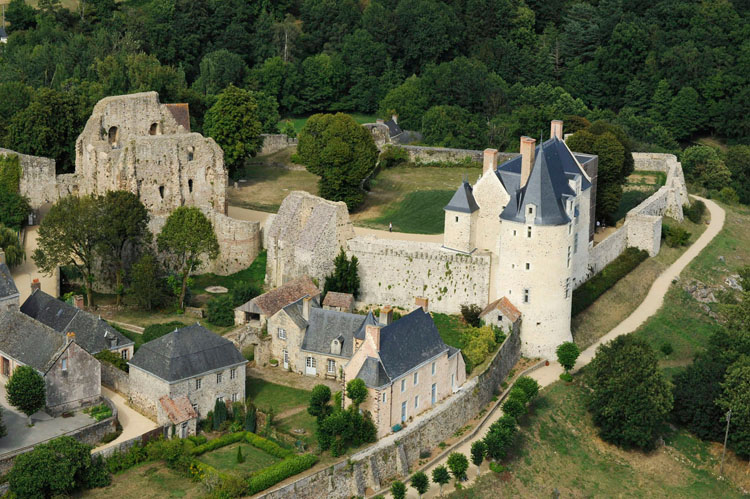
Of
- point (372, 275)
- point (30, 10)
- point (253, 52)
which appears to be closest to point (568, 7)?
point (253, 52)

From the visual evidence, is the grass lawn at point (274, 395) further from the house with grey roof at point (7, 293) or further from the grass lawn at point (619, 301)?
the grass lawn at point (619, 301)

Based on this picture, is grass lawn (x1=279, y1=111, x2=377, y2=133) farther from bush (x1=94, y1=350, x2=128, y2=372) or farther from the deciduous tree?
bush (x1=94, y1=350, x2=128, y2=372)

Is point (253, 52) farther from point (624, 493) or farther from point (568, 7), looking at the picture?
point (624, 493)

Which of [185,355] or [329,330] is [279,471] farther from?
[329,330]

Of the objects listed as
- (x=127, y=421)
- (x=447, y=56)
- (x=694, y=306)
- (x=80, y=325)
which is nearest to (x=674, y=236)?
(x=694, y=306)

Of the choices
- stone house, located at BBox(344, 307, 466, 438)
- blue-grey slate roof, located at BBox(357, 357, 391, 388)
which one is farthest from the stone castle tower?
blue-grey slate roof, located at BBox(357, 357, 391, 388)
